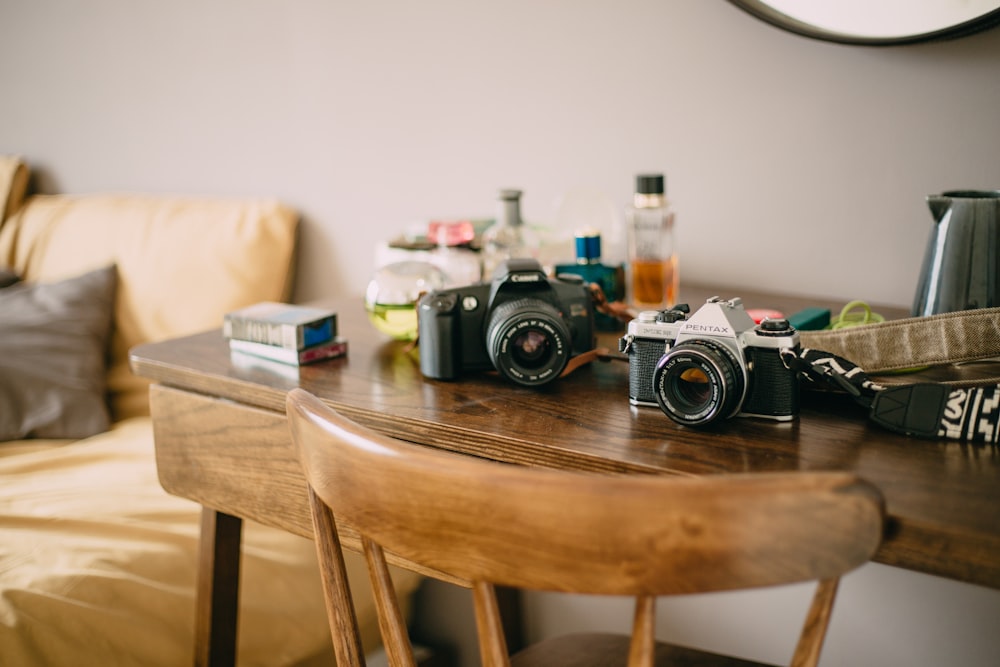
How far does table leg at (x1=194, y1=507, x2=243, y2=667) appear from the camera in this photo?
3.41 feet

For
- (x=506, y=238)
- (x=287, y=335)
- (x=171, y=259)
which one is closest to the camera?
(x=287, y=335)

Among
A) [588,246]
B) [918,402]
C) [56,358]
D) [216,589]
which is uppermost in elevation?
[588,246]

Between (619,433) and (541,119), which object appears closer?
(619,433)

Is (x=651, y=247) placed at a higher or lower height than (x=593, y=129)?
lower

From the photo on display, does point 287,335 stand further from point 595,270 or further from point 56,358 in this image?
point 56,358

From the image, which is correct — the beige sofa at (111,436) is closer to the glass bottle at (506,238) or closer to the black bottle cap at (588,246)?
the glass bottle at (506,238)

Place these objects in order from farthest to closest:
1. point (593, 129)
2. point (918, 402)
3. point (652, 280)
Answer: point (593, 129), point (652, 280), point (918, 402)

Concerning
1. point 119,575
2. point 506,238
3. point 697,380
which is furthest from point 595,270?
point 119,575

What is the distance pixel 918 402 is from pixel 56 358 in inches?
56.9

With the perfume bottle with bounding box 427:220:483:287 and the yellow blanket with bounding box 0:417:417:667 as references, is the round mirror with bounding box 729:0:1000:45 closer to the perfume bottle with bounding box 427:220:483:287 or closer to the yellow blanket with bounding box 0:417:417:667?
the perfume bottle with bounding box 427:220:483:287

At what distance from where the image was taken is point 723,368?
672 mm

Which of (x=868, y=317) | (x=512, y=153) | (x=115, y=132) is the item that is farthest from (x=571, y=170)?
(x=115, y=132)

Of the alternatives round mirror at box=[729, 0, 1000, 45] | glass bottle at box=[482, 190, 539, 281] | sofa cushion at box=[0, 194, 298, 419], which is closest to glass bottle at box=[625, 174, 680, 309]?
glass bottle at box=[482, 190, 539, 281]

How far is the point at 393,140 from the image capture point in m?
1.52
